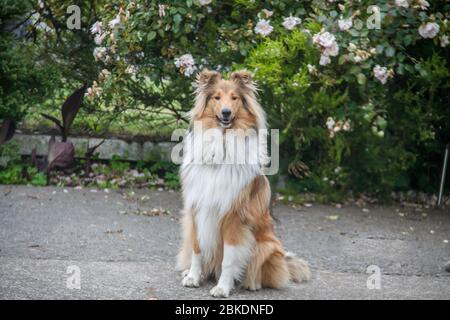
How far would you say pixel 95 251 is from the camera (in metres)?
6.00

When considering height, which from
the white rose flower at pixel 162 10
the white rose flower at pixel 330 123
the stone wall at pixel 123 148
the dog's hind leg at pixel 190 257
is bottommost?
the dog's hind leg at pixel 190 257

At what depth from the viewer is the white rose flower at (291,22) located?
23.0ft

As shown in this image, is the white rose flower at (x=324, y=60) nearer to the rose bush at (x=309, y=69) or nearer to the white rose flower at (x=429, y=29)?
the rose bush at (x=309, y=69)

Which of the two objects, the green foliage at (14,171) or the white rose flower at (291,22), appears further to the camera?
the green foliage at (14,171)

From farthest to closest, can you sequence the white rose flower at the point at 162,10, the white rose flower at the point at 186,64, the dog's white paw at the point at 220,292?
1. the white rose flower at the point at 186,64
2. the white rose flower at the point at 162,10
3. the dog's white paw at the point at 220,292

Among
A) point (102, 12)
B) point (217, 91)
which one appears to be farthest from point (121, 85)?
point (217, 91)

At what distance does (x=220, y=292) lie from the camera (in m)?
4.92

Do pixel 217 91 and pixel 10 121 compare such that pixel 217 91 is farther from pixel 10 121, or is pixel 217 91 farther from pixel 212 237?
pixel 10 121

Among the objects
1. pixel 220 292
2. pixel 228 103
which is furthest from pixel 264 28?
pixel 220 292

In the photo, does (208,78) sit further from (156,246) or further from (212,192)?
(156,246)

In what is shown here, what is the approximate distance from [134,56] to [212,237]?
365cm

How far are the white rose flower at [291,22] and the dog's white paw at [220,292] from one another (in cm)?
317

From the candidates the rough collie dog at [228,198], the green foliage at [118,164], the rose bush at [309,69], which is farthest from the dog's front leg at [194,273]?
the green foliage at [118,164]

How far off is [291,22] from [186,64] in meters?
1.26
